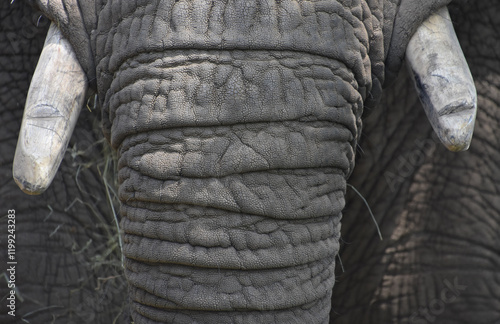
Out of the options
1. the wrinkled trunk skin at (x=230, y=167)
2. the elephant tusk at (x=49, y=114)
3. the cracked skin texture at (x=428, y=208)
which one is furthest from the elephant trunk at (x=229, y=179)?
the cracked skin texture at (x=428, y=208)

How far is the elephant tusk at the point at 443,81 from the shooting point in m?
1.23

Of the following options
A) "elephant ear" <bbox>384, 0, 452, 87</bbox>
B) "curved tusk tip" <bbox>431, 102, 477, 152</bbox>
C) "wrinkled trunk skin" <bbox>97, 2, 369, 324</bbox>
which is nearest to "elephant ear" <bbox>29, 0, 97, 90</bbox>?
"wrinkled trunk skin" <bbox>97, 2, 369, 324</bbox>

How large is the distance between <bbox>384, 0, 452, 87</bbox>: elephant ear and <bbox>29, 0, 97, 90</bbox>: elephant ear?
2.29ft

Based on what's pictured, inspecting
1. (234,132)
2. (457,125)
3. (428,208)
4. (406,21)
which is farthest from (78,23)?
(428,208)

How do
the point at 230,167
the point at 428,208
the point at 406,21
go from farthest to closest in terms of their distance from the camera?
1. the point at 428,208
2. the point at 406,21
3. the point at 230,167

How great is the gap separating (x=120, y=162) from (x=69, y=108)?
17 cm

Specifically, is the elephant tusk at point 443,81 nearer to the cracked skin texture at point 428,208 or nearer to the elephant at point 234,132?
Result: the elephant at point 234,132

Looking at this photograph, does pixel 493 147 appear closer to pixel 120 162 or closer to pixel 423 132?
pixel 423 132

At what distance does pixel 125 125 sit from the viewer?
49.3 inches

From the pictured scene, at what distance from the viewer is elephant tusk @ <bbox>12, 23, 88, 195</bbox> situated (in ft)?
4.03

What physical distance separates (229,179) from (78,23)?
1.84 feet

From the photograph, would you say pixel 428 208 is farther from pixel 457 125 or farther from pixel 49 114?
pixel 49 114

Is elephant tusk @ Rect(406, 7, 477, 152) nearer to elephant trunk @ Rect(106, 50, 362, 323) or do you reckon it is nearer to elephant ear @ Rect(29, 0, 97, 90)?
elephant trunk @ Rect(106, 50, 362, 323)

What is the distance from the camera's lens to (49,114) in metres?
1.29
